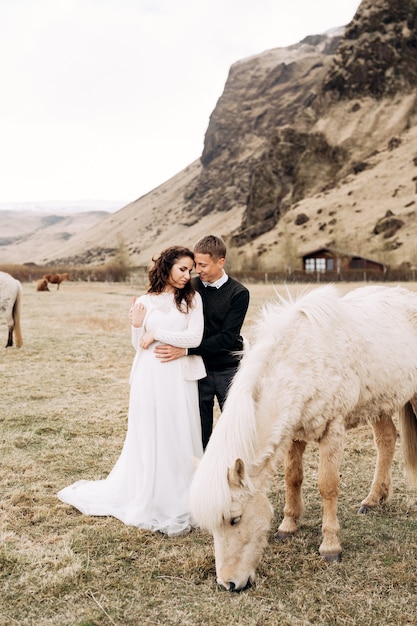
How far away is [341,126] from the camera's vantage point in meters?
97.8

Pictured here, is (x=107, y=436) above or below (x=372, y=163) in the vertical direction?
below

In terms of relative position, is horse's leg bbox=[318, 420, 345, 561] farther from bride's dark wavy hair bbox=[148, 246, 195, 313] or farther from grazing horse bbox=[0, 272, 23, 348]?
grazing horse bbox=[0, 272, 23, 348]

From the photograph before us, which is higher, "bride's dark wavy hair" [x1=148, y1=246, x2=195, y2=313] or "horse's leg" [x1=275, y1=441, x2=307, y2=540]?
"bride's dark wavy hair" [x1=148, y1=246, x2=195, y2=313]

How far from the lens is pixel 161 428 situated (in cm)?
510

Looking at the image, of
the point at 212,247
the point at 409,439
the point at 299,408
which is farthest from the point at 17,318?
the point at 299,408

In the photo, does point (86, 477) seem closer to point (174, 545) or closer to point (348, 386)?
point (174, 545)

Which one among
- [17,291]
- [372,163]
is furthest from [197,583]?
[372,163]

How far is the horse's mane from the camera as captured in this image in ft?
11.9

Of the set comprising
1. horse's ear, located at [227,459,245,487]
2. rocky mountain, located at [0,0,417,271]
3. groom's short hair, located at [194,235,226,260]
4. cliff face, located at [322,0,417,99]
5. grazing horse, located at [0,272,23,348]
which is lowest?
horse's ear, located at [227,459,245,487]

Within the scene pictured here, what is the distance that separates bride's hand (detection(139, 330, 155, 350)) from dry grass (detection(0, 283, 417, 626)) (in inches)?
67.9

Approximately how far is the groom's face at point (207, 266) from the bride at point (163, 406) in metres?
0.09

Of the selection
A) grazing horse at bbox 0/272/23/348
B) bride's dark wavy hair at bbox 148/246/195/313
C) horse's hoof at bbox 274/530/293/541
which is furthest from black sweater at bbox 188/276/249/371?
grazing horse at bbox 0/272/23/348

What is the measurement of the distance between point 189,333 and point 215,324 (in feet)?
1.18

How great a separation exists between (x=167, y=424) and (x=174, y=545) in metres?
1.11
